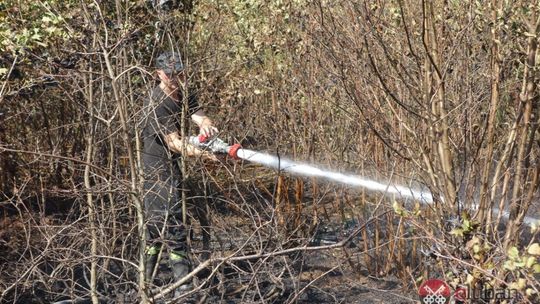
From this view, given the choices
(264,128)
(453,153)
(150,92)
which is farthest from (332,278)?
(150,92)

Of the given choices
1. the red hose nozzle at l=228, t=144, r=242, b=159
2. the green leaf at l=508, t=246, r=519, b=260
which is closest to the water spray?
the red hose nozzle at l=228, t=144, r=242, b=159

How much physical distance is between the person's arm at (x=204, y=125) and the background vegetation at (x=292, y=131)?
98 millimetres

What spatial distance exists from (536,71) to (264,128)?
3.42 meters

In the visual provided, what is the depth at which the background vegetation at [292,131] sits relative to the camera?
12.7 feet

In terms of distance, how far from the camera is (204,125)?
536 centimetres

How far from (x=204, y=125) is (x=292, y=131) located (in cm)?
179

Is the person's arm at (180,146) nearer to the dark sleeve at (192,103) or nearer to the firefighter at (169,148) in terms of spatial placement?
the firefighter at (169,148)

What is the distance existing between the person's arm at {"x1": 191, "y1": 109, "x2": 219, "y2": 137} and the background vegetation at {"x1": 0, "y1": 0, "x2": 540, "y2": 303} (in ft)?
0.32

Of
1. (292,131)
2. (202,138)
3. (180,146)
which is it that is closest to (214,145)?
(202,138)

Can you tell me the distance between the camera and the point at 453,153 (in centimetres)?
442

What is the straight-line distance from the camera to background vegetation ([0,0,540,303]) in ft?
12.7

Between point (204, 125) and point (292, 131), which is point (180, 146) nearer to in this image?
point (204, 125)

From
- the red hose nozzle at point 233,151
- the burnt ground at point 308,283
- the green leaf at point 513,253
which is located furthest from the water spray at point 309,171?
the green leaf at point 513,253

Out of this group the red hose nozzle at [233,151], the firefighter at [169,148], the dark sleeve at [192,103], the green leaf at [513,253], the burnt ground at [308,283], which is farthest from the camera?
the burnt ground at [308,283]
